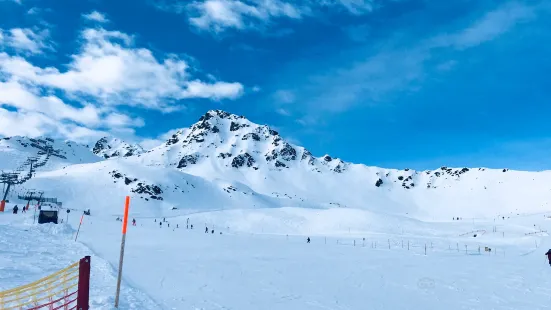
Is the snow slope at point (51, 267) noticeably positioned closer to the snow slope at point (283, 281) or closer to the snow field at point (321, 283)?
the snow slope at point (283, 281)

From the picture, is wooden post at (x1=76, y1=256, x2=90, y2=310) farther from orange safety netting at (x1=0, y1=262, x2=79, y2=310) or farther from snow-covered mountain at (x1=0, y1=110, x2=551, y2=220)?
snow-covered mountain at (x1=0, y1=110, x2=551, y2=220)

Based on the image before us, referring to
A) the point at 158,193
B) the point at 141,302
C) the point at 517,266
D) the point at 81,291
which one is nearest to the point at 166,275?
the point at 141,302

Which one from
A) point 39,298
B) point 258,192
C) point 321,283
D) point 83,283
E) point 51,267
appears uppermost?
point 258,192

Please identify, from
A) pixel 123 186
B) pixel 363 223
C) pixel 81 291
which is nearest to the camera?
pixel 81 291

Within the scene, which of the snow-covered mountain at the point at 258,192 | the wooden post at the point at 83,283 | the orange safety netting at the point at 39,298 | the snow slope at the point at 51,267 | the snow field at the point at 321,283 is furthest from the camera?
the snow-covered mountain at the point at 258,192

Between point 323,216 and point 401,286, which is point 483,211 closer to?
point 323,216

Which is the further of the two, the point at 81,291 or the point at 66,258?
the point at 66,258

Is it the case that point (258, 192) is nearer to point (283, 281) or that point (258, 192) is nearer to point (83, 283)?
point (283, 281)

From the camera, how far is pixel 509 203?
154 metres

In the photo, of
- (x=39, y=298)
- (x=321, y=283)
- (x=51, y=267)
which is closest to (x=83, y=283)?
(x=39, y=298)

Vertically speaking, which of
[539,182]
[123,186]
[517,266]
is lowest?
[517,266]


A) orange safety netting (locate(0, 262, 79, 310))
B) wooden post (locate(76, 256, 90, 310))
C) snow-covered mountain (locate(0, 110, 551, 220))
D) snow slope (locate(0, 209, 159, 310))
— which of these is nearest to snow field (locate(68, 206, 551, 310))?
snow slope (locate(0, 209, 159, 310))

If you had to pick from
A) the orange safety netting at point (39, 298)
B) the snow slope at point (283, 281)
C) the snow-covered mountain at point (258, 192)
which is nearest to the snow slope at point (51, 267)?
the snow slope at point (283, 281)

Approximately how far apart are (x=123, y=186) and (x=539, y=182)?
561ft
